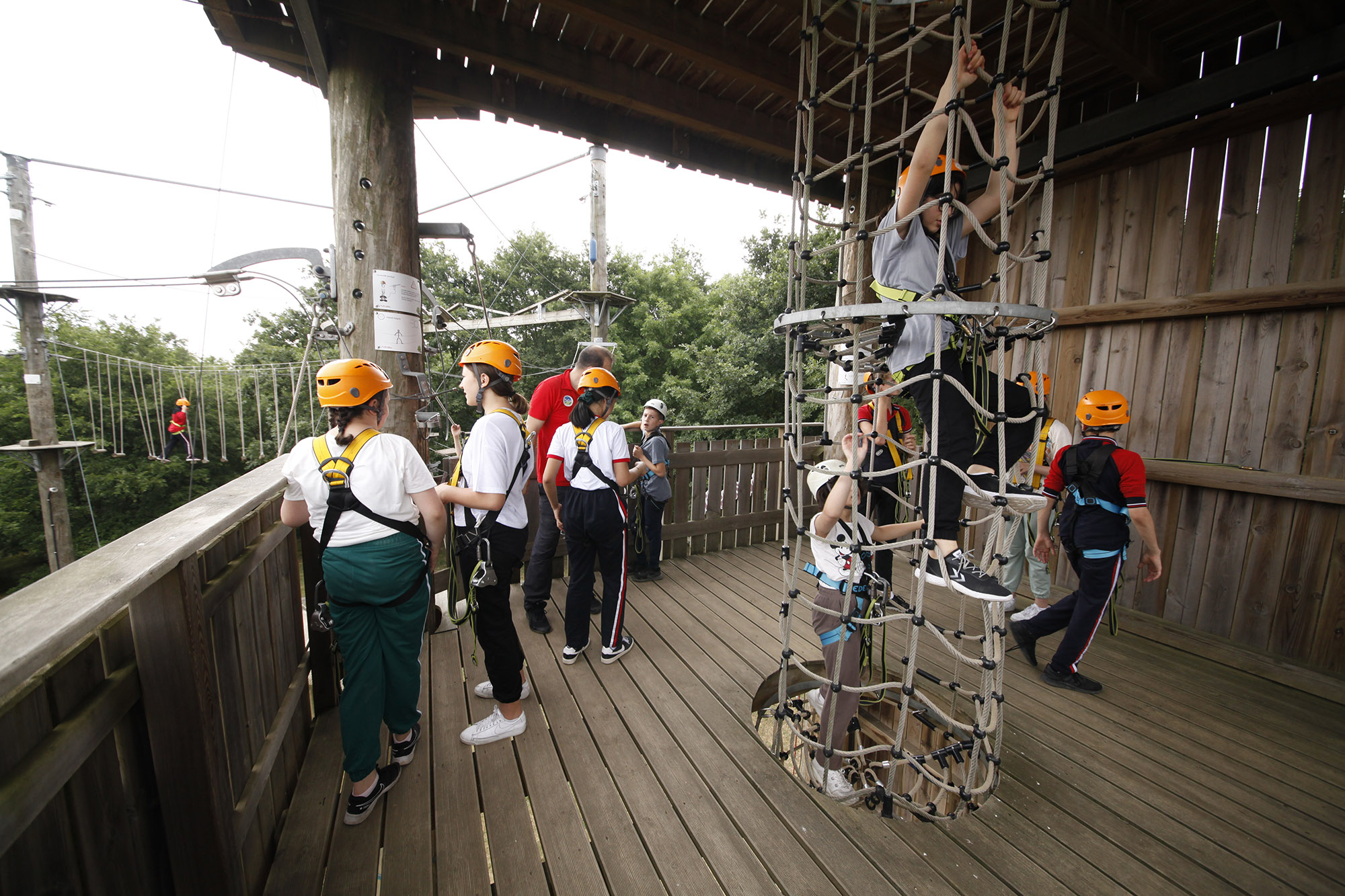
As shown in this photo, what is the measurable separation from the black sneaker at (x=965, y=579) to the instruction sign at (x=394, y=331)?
251 centimetres

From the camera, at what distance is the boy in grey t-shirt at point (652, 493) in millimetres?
3910

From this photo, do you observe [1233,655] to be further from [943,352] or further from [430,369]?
[430,369]

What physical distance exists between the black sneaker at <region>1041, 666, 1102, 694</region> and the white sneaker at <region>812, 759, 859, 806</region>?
143 centimetres

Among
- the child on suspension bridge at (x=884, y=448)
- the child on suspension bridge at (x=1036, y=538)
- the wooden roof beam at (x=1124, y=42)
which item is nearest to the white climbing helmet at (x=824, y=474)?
the child on suspension bridge at (x=884, y=448)

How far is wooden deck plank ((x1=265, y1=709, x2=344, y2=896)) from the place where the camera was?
1.52 metres

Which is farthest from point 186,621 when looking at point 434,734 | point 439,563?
point 439,563

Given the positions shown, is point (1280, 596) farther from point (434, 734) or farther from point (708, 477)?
point (434, 734)

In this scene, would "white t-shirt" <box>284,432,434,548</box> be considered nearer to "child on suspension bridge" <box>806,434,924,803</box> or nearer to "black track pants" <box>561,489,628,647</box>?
"black track pants" <box>561,489,628,647</box>

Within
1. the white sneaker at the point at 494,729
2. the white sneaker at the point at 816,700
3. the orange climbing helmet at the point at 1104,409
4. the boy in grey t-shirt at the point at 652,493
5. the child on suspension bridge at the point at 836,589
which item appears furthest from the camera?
the boy in grey t-shirt at the point at 652,493

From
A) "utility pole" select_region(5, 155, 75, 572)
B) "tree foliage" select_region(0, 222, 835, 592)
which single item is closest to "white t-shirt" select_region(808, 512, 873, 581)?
"utility pole" select_region(5, 155, 75, 572)

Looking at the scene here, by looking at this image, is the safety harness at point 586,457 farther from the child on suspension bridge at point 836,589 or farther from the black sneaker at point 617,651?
the child on suspension bridge at point 836,589

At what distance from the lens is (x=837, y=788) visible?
1989mm

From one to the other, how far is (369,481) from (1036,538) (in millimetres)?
3817

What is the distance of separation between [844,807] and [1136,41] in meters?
4.13
